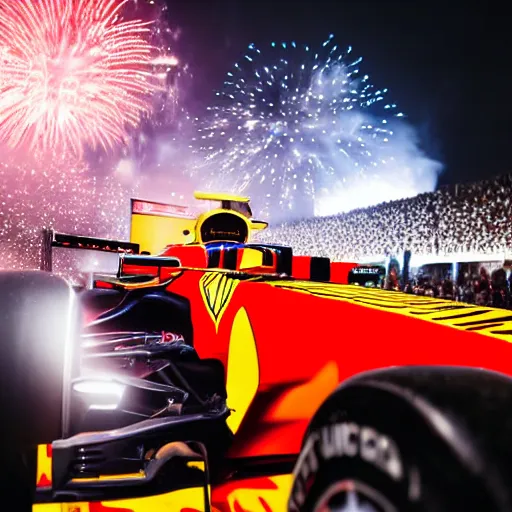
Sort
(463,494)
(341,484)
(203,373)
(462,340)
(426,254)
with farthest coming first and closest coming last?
(426,254) < (203,373) < (462,340) < (341,484) < (463,494)

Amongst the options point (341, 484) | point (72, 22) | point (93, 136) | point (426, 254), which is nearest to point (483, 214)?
point (426, 254)

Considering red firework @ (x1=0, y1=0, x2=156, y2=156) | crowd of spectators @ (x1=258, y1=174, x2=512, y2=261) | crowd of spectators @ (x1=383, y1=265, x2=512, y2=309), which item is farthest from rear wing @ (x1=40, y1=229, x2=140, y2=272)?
crowd of spectators @ (x1=258, y1=174, x2=512, y2=261)

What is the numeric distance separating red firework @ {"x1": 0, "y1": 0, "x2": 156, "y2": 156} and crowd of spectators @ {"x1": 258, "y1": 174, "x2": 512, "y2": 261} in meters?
8.48

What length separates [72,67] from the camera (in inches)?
575

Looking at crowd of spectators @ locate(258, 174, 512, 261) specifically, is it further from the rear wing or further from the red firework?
the rear wing

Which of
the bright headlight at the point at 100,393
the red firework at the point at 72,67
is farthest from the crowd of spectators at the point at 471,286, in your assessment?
the bright headlight at the point at 100,393

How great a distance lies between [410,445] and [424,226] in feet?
53.8

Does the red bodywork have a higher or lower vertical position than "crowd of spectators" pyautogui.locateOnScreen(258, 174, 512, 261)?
lower

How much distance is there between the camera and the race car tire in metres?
0.72

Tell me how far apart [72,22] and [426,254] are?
38.2 ft

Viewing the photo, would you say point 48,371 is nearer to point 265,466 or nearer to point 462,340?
point 265,466

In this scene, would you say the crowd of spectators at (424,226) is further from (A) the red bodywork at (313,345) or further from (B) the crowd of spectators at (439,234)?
Answer: (A) the red bodywork at (313,345)

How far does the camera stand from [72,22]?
46.6ft

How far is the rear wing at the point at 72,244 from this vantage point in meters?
7.41
